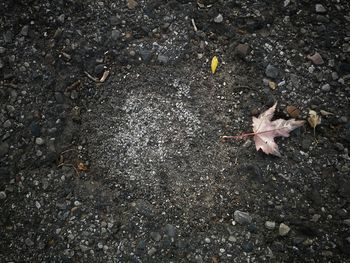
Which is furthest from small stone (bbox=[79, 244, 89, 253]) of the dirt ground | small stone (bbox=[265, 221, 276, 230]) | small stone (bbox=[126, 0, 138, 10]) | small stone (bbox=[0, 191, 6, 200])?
small stone (bbox=[126, 0, 138, 10])

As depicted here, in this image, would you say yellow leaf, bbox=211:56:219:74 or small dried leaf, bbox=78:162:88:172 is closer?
small dried leaf, bbox=78:162:88:172

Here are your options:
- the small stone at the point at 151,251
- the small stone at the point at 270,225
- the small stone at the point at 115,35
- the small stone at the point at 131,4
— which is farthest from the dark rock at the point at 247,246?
the small stone at the point at 131,4

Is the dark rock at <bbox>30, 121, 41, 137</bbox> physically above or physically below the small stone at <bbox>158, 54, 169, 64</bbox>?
below

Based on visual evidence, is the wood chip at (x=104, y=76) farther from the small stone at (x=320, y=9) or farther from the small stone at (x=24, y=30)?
the small stone at (x=320, y=9)

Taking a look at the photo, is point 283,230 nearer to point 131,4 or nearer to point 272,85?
point 272,85

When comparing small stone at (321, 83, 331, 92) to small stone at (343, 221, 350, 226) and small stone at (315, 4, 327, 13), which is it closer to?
small stone at (315, 4, 327, 13)

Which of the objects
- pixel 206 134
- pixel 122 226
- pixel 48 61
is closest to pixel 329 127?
pixel 206 134

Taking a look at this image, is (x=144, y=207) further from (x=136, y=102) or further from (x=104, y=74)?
(x=104, y=74)
